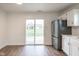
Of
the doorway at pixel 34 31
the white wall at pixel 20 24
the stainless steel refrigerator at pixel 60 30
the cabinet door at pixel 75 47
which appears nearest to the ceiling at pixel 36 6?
the stainless steel refrigerator at pixel 60 30

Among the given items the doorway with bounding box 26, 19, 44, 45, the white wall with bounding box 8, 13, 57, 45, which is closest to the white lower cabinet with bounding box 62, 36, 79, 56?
the white wall with bounding box 8, 13, 57, 45

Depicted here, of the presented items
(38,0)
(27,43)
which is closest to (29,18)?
(27,43)

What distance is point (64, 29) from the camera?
6.23 metres

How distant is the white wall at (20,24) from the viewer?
329 inches

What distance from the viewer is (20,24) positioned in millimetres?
8391

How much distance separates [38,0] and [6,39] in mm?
7142

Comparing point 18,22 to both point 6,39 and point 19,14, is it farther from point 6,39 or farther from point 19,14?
point 6,39

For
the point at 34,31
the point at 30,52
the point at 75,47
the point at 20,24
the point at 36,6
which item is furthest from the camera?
the point at 34,31

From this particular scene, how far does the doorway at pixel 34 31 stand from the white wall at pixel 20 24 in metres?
0.28

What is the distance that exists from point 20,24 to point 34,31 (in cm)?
109

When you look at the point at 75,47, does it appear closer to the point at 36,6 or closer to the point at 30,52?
the point at 30,52

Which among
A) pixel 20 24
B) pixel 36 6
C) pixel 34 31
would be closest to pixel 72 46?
pixel 36 6

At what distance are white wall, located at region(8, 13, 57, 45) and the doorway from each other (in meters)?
0.28

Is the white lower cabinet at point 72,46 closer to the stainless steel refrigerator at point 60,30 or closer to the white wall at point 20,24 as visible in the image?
the stainless steel refrigerator at point 60,30
